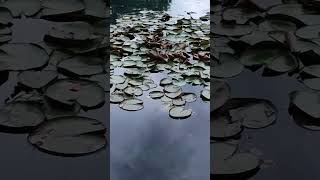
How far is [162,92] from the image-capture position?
1.84 metres

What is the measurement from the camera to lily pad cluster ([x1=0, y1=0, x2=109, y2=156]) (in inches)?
55.5

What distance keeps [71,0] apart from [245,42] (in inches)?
39.8

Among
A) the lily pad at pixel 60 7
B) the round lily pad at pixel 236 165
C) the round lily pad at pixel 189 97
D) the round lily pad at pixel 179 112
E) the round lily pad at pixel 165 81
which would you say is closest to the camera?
the round lily pad at pixel 236 165

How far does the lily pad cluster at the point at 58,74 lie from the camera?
4.63ft

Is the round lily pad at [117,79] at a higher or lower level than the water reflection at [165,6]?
lower

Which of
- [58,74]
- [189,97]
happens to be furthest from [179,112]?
[58,74]

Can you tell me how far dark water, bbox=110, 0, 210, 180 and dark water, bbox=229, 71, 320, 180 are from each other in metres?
0.16

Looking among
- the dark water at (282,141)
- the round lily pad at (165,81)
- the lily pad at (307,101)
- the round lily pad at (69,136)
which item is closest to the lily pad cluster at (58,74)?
the round lily pad at (69,136)

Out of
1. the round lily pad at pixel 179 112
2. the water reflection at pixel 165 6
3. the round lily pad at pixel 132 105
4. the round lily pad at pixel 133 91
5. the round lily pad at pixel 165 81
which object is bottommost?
the round lily pad at pixel 179 112

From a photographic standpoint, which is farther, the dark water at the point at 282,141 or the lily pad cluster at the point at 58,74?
the lily pad cluster at the point at 58,74

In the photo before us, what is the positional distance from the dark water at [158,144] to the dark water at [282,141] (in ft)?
0.53

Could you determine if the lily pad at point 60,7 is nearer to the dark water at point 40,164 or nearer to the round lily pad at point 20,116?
the round lily pad at point 20,116

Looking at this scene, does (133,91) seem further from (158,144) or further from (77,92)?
(158,144)

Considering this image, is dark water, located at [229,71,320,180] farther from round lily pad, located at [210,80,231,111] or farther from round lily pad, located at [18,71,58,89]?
round lily pad, located at [18,71,58,89]
